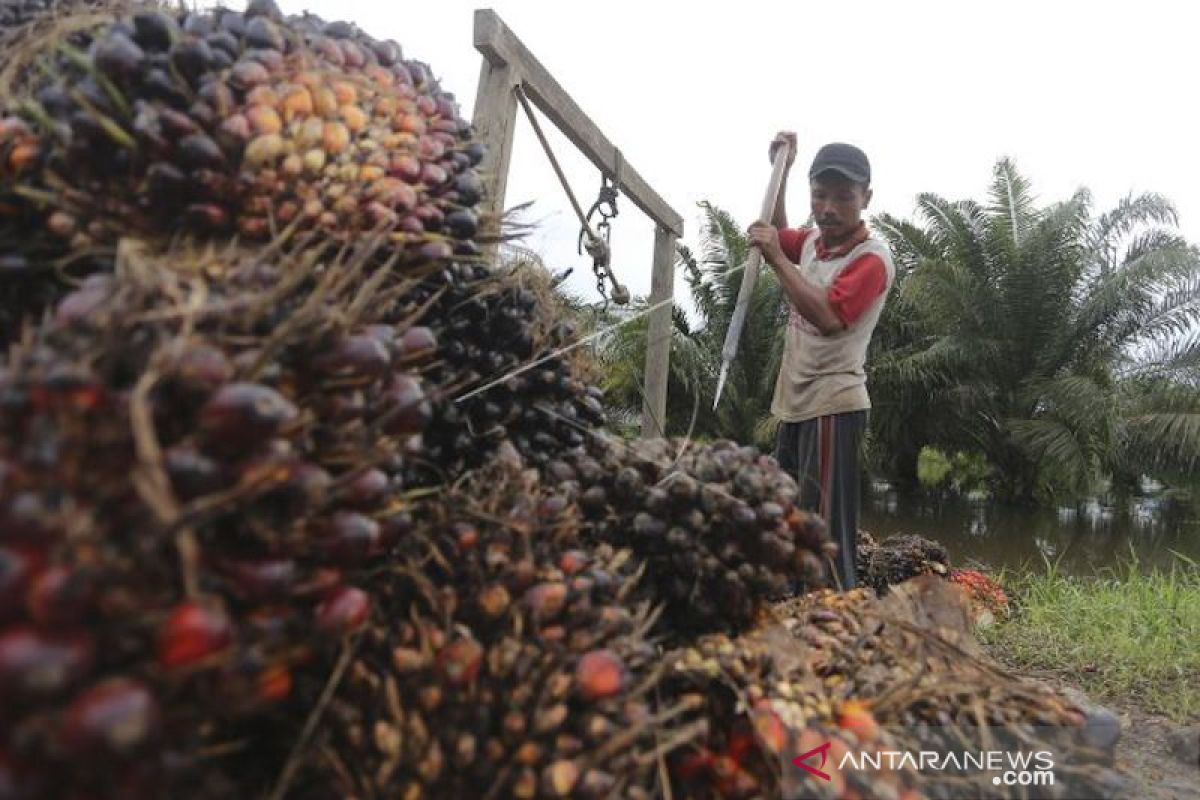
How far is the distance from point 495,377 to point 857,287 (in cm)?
209

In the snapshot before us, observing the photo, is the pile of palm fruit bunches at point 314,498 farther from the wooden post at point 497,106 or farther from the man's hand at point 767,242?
the man's hand at point 767,242

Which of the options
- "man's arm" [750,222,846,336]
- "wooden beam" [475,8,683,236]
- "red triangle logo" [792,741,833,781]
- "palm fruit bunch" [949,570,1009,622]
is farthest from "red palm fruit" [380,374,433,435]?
"palm fruit bunch" [949,570,1009,622]

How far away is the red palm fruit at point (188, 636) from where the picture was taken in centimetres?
51

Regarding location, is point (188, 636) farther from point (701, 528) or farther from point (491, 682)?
point (701, 528)

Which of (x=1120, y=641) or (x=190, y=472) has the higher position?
(x=190, y=472)

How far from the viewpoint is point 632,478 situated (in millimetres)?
1096

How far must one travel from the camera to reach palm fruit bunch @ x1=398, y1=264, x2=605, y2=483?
1.07m

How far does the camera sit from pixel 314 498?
63 cm

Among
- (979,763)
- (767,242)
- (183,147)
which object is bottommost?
(979,763)

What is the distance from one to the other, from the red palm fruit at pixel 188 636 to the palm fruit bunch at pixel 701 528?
1.83 feet

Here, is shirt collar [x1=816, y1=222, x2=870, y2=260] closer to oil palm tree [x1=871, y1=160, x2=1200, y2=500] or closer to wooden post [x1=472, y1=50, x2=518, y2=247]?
wooden post [x1=472, y1=50, x2=518, y2=247]

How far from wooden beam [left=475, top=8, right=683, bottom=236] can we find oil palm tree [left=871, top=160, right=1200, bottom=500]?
11308 mm

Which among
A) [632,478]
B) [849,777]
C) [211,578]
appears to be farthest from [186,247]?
[849,777]

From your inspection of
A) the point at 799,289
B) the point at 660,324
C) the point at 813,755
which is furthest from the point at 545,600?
the point at 660,324
